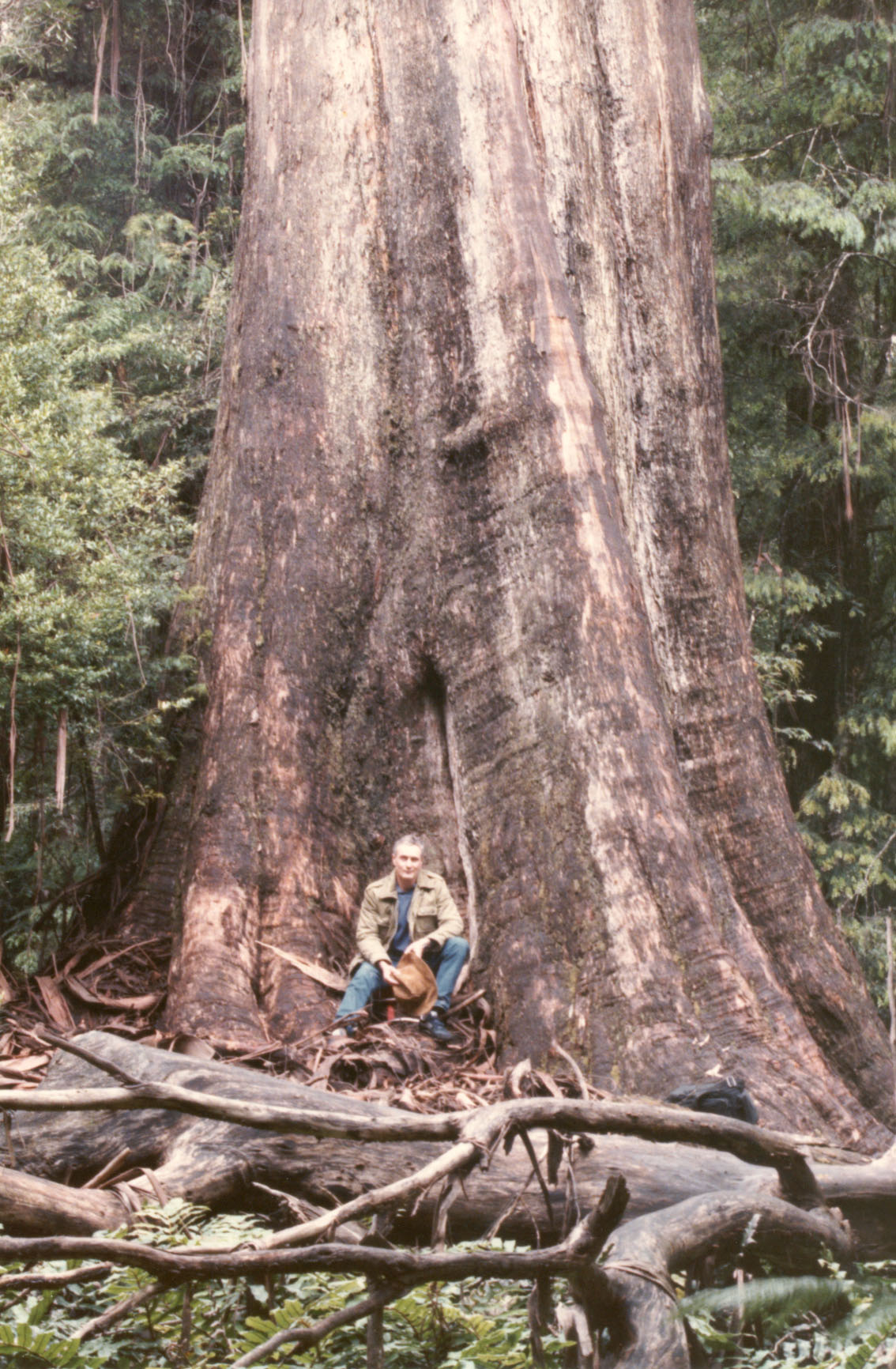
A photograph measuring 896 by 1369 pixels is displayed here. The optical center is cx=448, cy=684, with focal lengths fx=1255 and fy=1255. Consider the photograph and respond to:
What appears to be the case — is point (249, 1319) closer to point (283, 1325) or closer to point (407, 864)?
point (283, 1325)

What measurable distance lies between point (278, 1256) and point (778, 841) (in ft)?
15.9

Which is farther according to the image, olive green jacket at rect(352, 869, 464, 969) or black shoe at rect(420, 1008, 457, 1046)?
olive green jacket at rect(352, 869, 464, 969)

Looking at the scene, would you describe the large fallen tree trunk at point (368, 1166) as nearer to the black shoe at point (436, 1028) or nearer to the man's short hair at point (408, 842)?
the black shoe at point (436, 1028)

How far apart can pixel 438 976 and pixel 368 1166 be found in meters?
2.70

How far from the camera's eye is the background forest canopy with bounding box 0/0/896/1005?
686 centimetres

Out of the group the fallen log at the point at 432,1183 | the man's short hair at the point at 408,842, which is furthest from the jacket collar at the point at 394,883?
the fallen log at the point at 432,1183

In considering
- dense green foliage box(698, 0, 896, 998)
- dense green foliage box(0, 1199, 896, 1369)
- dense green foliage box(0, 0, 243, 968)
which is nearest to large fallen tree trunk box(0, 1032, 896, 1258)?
dense green foliage box(0, 1199, 896, 1369)

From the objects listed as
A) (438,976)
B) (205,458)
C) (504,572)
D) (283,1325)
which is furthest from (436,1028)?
(205,458)

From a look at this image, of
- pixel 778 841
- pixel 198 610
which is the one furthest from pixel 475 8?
pixel 778 841

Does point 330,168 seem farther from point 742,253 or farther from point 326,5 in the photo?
point 742,253

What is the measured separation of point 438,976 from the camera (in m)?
5.90

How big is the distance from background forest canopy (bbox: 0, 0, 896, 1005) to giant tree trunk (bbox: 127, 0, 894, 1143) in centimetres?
68

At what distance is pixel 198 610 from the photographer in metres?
7.09

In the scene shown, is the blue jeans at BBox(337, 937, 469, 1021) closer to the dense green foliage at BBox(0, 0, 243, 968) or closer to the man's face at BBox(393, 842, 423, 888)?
the man's face at BBox(393, 842, 423, 888)
